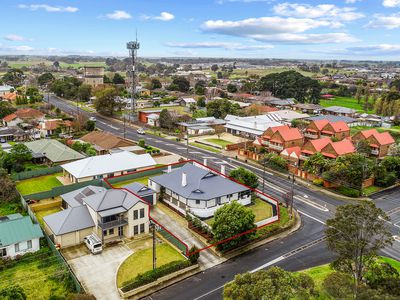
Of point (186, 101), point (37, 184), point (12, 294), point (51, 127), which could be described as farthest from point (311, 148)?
point (186, 101)

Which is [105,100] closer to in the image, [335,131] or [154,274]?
[335,131]

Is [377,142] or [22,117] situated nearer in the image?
[377,142]

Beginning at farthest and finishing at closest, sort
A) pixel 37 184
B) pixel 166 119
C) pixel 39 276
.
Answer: pixel 166 119 → pixel 37 184 → pixel 39 276

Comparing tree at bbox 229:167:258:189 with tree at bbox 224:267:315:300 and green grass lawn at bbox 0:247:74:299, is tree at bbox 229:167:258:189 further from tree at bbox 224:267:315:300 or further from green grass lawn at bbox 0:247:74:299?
tree at bbox 224:267:315:300

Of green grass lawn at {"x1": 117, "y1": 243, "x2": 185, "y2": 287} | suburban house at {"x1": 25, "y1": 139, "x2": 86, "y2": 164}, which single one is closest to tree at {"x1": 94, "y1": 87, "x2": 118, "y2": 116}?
suburban house at {"x1": 25, "y1": 139, "x2": 86, "y2": 164}

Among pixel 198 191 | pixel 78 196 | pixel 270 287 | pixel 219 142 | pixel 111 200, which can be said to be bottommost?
pixel 219 142

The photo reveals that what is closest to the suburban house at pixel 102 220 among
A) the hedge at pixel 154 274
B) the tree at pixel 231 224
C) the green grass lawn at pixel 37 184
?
the hedge at pixel 154 274

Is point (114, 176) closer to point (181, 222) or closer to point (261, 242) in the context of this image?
point (181, 222)
